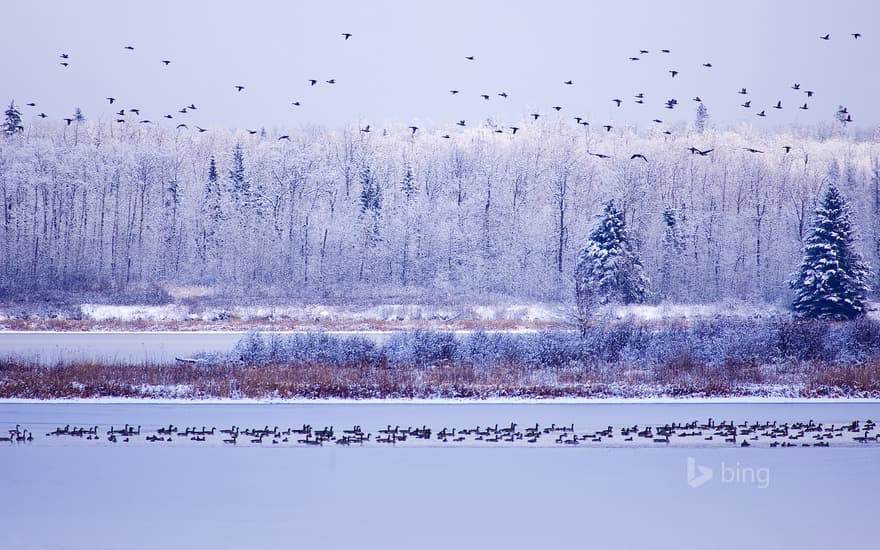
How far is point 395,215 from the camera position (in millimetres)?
67375

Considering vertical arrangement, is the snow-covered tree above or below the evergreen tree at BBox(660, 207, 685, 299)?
above

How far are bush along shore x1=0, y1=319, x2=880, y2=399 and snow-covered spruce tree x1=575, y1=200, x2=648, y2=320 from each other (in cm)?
1772

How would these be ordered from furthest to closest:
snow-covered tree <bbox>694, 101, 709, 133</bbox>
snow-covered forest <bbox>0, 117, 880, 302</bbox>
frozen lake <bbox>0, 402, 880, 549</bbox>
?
snow-covered tree <bbox>694, 101, 709, 133</bbox>, snow-covered forest <bbox>0, 117, 880, 302</bbox>, frozen lake <bbox>0, 402, 880, 549</bbox>

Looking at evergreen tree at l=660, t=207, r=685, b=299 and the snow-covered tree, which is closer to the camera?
evergreen tree at l=660, t=207, r=685, b=299

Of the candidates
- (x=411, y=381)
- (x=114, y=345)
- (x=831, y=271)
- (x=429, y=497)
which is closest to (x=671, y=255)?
(x=831, y=271)

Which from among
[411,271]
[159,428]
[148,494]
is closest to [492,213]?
[411,271]

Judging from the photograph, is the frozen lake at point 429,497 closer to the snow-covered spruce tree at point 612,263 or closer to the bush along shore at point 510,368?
the bush along shore at point 510,368

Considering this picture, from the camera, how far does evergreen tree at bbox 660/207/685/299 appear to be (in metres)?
61.6

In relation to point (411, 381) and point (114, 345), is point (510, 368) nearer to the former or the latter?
point (411, 381)

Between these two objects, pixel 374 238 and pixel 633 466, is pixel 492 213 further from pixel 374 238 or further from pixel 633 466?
pixel 633 466

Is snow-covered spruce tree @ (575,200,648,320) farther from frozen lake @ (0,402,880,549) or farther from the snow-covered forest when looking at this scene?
frozen lake @ (0,402,880,549)

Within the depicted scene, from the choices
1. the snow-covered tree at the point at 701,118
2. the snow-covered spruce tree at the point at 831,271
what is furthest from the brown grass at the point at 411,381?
the snow-covered tree at the point at 701,118

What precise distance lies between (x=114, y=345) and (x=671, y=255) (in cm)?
4383

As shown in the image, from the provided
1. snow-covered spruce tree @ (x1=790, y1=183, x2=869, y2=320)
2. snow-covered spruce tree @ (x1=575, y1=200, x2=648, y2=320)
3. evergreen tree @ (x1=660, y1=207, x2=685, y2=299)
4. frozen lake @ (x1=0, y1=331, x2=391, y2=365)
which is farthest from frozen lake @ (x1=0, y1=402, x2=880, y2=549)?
evergreen tree @ (x1=660, y1=207, x2=685, y2=299)
